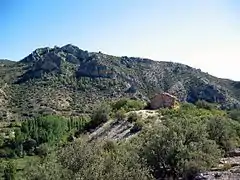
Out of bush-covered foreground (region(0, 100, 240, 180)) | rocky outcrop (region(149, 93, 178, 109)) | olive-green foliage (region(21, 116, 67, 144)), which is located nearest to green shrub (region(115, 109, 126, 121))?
rocky outcrop (region(149, 93, 178, 109))

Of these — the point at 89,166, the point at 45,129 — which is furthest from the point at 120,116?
the point at 45,129

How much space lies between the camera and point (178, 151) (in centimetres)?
2839

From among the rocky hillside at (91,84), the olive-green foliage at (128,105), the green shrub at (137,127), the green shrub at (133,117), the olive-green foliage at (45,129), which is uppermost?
the rocky hillside at (91,84)

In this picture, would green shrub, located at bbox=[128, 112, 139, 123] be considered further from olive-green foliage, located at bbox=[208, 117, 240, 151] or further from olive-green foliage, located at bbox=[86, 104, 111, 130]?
olive-green foliage, located at bbox=[208, 117, 240, 151]

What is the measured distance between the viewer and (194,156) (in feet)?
89.3

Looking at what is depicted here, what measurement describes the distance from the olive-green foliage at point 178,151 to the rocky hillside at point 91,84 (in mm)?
86359

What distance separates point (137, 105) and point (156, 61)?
94.2m

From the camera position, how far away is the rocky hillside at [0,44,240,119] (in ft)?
417

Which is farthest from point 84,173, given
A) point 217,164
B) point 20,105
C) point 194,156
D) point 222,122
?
point 20,105

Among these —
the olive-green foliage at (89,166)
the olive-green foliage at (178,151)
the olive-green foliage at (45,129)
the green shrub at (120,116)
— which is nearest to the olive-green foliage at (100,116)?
the green shrub at (120,116)

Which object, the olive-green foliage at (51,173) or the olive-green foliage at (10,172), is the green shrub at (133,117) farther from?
the olive-green foliage at (51,173)

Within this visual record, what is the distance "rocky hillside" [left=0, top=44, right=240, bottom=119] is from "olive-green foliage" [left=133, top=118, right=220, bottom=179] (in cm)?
8636

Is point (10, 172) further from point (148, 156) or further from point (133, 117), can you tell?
point (148, 156)

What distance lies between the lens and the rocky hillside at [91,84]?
417 feet
